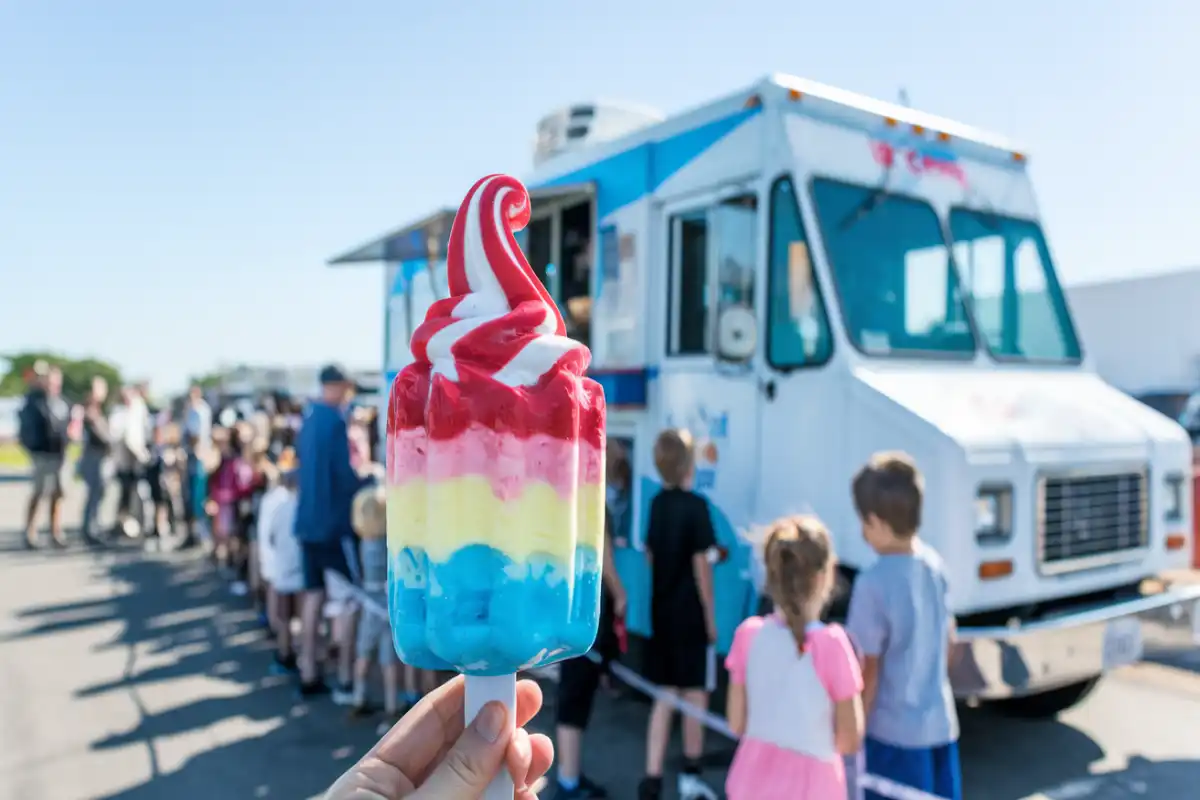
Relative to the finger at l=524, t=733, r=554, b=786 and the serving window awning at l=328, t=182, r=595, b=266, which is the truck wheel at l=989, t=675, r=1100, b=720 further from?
the finger at l=524, t=733, r=554, b=786

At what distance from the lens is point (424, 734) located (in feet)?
4.99

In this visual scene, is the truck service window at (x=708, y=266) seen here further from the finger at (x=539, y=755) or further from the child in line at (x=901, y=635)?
the finger at (x=539, y=755)

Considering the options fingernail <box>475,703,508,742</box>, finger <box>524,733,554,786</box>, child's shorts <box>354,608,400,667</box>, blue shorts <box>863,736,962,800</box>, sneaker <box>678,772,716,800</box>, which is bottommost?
sneaker <box>678,772,716,800</box>

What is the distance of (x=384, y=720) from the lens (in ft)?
16.2

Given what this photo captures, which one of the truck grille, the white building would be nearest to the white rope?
the truck grille

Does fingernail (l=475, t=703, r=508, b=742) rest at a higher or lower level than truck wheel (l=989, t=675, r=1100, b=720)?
higher

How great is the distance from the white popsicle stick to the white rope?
1647mm

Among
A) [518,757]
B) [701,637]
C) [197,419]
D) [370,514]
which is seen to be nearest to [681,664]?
[701,637]

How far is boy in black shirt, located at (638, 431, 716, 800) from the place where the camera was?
3.74 metres

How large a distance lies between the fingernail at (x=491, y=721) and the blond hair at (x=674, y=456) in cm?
240

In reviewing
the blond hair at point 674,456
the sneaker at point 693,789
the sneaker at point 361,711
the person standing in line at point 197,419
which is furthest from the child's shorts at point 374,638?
the person standing in line at point 197,419

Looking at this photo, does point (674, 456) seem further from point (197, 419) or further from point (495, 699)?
point (197, 419)

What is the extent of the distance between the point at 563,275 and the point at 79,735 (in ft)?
13.4

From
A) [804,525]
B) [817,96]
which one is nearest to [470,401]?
[804,525]
